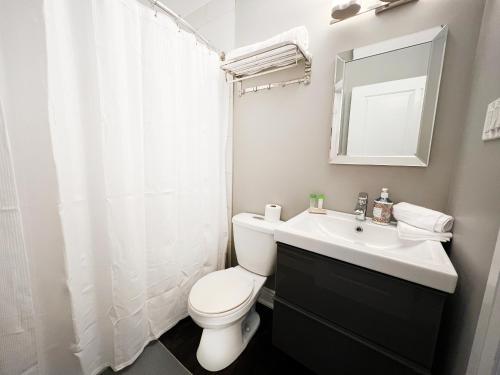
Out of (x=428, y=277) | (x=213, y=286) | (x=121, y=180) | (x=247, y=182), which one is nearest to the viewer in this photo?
(x=428, y=277)

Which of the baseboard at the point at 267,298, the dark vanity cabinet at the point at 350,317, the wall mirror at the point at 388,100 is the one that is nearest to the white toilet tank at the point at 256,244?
the dark vanity cabinet at the point at 350,317

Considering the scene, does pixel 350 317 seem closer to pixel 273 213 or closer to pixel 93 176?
pixel 273 213

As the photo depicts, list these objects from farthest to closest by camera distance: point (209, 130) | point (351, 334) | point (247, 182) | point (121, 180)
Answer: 1. point (247, 182)
2. point (209, 130)
3. point (121, 180)
4. point (351, 334)

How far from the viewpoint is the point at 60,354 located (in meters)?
0.88

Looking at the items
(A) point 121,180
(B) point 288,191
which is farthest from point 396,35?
(A) point 121,180

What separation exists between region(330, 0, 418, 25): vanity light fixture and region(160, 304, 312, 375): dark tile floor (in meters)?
1.93

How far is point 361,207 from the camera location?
1065mm

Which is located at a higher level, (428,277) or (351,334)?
(428,277)

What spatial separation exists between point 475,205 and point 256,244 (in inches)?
39.2

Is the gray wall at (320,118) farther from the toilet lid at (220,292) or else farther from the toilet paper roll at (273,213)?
the toilet lid at (220,292)

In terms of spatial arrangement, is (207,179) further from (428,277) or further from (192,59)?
(428,277)

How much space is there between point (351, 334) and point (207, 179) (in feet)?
3.79

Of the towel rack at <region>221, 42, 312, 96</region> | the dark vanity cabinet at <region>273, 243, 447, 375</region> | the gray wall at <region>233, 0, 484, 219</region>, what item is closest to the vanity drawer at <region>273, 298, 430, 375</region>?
the dark vanity cabinet at <region>273, 243, 447, 375</region>

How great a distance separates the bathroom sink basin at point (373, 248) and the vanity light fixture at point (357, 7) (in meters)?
1.08
